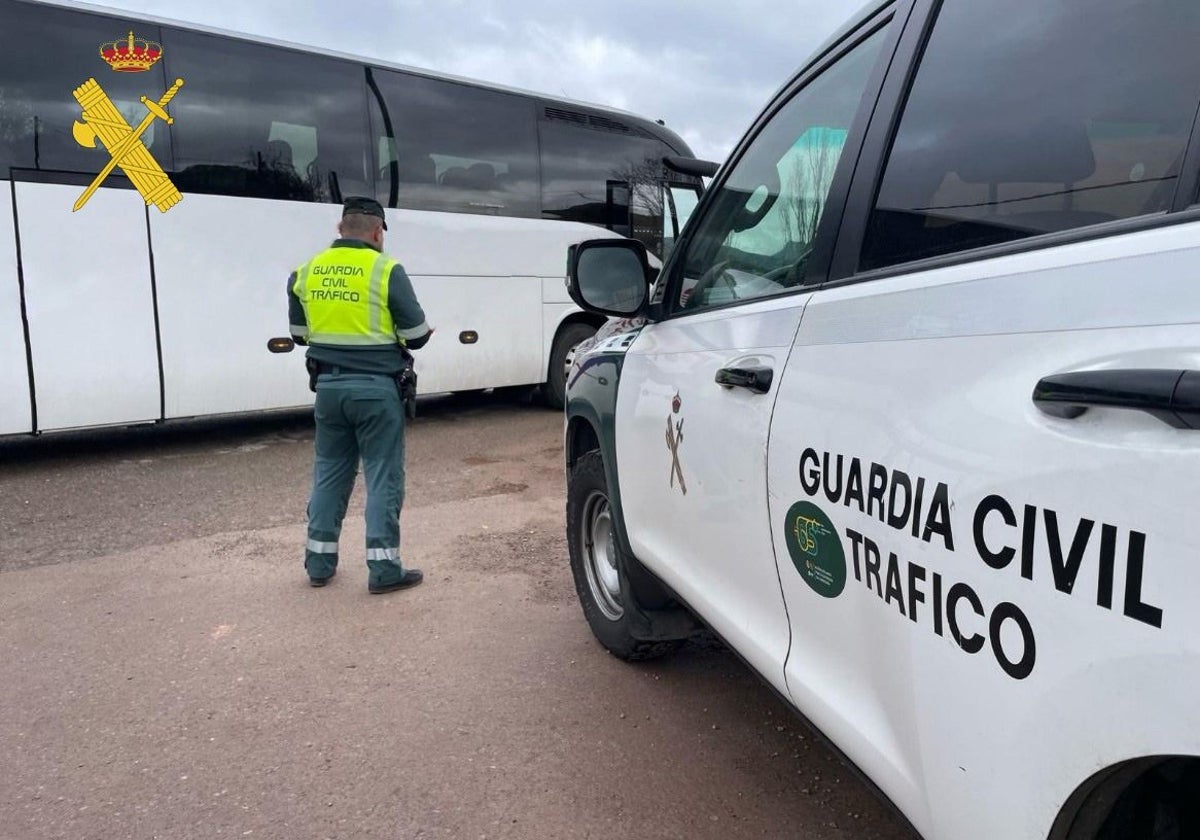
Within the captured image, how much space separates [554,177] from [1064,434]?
8686mm

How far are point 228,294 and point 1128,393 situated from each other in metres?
7.45

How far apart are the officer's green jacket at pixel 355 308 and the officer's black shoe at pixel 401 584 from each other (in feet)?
3.39

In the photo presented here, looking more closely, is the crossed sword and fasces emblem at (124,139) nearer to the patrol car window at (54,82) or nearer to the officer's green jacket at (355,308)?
the patrol car window at (54,82)

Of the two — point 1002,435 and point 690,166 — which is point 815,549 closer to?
point 1002,435

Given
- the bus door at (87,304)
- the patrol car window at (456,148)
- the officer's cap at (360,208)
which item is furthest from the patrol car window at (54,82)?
the officer's cap at (360,208)

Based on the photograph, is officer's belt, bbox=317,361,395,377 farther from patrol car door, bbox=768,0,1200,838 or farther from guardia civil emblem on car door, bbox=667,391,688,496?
patrol car door, bbox=768,0,1200,838

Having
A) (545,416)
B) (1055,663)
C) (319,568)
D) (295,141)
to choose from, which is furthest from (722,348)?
(545,416)

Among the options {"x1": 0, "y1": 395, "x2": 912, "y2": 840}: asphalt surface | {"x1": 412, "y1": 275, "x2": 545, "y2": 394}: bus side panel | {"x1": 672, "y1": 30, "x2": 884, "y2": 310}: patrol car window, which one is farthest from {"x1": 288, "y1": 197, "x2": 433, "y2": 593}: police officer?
{"x1": 412, "y1": 275, "x2": 545, "y2": 394}: bus side panel

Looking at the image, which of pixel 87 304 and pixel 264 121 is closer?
pixel 87 304

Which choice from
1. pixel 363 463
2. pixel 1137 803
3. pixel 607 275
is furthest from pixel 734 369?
pixel 363 463

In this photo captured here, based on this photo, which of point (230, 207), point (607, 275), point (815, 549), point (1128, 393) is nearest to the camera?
point (1128, 393)

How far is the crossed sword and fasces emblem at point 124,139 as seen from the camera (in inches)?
257

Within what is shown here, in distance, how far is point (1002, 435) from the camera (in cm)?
122

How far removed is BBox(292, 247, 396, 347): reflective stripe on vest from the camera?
13.2 ft
